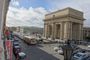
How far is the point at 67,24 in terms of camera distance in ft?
274

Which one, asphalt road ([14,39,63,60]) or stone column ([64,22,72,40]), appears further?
stone column ([64,22,72,40])

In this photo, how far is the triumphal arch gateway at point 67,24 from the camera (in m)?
83.8

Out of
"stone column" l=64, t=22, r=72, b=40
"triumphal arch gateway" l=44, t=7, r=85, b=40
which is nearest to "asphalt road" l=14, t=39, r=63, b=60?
"stone column" l=64, t=22, r=72, b=40

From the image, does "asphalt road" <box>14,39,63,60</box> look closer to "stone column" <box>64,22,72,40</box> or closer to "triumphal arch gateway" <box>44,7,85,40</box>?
"stone column" <box>64,22,72,40</box>

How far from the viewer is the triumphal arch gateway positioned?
83.8 m

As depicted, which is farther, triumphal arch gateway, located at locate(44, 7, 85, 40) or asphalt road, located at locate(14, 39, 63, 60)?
triumphal arch gateway, located at locate(44, 7, 85, 40)

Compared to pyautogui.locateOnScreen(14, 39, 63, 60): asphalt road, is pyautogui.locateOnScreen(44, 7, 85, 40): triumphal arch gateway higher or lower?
higher

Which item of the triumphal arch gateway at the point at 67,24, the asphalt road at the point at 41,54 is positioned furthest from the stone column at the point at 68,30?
the asphalt road at the point at 41,54

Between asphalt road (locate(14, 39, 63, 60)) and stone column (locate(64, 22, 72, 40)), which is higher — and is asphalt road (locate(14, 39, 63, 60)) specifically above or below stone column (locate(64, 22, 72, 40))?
below

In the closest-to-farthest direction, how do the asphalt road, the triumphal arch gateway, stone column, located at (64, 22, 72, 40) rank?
the asphalt road → stone column, located at (64, 22, 72, 40) → the triumphal arch gateway

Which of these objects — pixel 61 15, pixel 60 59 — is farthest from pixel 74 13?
pixel 60 59

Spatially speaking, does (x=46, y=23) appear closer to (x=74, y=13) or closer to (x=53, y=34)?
(x=53, y=34)

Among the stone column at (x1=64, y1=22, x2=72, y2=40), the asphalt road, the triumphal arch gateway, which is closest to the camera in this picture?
the asphalt road

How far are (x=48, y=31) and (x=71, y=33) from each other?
72.6ft
